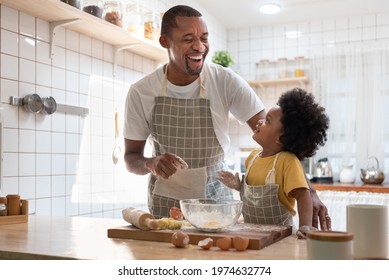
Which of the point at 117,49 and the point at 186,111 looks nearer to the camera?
the point at 186,111

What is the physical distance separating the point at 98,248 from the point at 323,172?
303cm

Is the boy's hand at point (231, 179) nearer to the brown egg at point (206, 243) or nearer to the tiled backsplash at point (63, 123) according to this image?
the brown egg at point (206, 243)

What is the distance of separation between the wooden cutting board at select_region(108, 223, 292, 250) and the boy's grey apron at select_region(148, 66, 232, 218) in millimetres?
450

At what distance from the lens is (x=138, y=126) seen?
1736 mm

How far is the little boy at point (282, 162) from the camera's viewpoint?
1.39 metres

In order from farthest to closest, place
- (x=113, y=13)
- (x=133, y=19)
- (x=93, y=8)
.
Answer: (x=133, y=19) < (x=113, y=13) < (x=93, y=8)

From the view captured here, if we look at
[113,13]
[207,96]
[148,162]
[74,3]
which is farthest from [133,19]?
[148,162]

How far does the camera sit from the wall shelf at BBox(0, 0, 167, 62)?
6.17 ft

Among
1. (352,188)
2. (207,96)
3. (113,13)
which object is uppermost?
(113,13)

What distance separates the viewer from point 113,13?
7.50 ft

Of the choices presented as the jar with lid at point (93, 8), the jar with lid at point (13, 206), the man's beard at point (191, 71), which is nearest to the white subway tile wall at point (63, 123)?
the jar with lid at point (93, 8)

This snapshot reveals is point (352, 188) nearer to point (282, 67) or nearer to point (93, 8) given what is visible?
point (282, 67)

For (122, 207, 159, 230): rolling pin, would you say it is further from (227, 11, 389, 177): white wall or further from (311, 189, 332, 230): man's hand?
(227, 11, 389, 177): white wall
